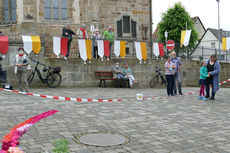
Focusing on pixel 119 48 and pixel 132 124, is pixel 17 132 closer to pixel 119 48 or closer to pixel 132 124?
pixel 132 124

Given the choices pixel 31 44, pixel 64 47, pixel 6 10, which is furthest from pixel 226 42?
pixel 6 10

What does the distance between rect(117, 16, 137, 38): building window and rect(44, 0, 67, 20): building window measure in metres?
4.85

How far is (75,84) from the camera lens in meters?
14.9

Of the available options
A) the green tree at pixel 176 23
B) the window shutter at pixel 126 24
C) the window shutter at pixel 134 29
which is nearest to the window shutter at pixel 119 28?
the window shutter at pixel 126 24

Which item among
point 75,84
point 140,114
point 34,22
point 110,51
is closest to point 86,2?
point 34,22

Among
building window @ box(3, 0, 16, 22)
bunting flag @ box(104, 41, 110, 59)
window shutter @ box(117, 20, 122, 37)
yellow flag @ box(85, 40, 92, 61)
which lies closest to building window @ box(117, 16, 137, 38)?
window shutter @ box(117, 20, 122, 37)

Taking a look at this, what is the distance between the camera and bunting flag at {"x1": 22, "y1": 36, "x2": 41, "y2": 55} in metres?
13.5

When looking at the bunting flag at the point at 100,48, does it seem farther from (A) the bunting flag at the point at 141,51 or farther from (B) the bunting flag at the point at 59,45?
(A) the bunting flag at the point at 141,51

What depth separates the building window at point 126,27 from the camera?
24.3 meters

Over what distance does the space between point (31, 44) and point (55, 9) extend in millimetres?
Answer: 8472

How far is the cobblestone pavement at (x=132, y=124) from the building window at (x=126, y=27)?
15507 mm

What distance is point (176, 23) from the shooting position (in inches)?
1826

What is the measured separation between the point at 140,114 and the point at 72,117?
69.2 inches

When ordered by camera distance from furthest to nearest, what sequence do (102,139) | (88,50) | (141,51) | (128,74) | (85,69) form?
(141,51) → (128,74) → (85,69) → (88,50) → (102,139)
